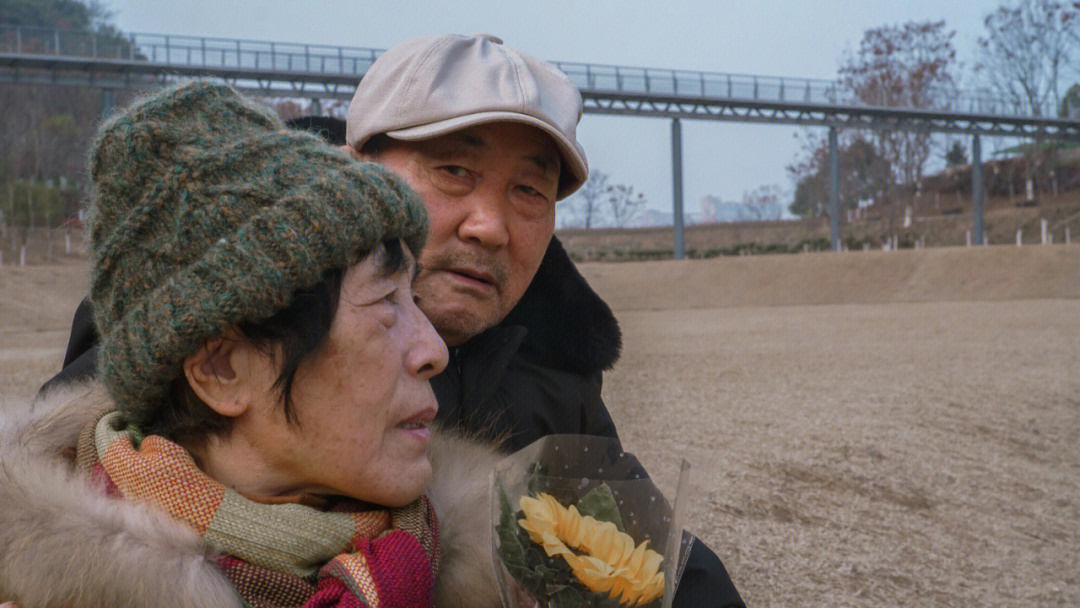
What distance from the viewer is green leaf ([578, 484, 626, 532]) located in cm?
156

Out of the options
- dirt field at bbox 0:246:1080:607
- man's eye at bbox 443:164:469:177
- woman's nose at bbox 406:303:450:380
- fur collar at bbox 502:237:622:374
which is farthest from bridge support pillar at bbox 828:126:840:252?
woman's nose at bbox 406:303:450:380

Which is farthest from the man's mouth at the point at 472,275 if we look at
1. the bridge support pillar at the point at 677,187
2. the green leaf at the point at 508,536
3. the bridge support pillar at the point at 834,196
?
the bridge support pillar at the point at 834,196

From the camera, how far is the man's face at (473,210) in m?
2.59

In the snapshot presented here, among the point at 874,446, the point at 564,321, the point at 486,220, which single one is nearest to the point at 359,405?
the point at 486,220

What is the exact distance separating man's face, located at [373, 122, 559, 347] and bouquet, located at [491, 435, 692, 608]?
961mm

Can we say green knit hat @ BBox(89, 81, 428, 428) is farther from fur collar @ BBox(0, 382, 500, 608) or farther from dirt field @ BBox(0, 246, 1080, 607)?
dirt field @ BBox(0, 246, 1080, 607)

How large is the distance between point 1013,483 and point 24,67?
1179 inches

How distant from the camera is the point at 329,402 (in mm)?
1664

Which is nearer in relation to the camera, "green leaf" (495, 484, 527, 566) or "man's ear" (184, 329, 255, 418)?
"green leaf" (495, 484, 527, 566)

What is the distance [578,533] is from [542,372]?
1.37 metres

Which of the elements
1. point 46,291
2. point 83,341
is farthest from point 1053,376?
point 46,291

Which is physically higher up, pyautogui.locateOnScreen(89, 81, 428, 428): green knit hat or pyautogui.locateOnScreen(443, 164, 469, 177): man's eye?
pyautogui.locateOnScreen(443, 164, 469, 177): man's eye

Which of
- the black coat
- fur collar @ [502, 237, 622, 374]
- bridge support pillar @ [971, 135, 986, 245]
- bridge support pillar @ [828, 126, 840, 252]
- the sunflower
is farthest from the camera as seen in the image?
bridge support pillar @ [971, 135, 986, 245]

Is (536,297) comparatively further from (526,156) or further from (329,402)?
(329,402)
